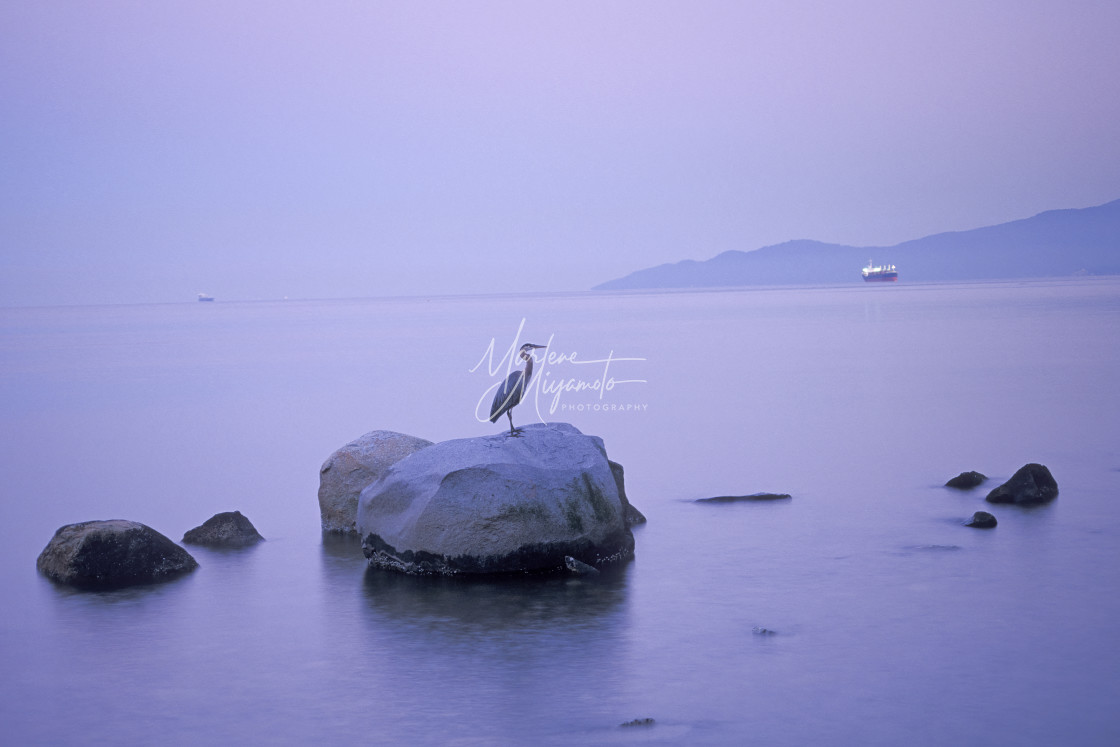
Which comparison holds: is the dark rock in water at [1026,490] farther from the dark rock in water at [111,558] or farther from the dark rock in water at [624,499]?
the dark rock in water at [111,558]

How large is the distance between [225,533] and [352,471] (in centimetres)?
188

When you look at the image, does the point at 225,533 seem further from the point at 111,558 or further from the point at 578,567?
the point at 578,567

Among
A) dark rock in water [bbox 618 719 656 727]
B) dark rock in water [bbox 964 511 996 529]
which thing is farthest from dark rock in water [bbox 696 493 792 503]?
dark rock in water [bbox 618 719 656 727]

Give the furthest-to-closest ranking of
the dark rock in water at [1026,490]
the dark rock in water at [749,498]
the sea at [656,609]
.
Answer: the dark rock in water at [749,498], the dark rock in water at [1026,490], the sea at [656,609]

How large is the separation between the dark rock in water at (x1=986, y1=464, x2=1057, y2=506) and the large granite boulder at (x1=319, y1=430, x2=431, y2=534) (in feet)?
27.6

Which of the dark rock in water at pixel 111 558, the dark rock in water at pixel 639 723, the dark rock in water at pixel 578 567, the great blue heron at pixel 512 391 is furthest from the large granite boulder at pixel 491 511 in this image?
the dark rock in water at pixel 639 723

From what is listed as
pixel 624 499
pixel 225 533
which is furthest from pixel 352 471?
pixel 624 499

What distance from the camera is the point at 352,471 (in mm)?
15156

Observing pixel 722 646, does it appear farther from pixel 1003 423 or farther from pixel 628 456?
pixel 1003 423

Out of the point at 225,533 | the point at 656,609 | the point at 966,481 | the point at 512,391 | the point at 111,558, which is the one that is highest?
the point at 512,391

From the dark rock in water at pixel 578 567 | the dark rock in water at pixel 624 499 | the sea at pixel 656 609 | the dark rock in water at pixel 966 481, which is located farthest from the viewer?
the dark rock in water at pixel 966 481

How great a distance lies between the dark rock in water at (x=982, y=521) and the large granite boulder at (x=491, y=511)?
4861mm

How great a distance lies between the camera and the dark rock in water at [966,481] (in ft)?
57.0

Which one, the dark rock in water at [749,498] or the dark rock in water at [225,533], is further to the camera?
the dark rock in water at [749,498]
